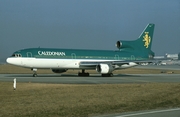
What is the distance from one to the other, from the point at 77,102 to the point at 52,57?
27.1 metres

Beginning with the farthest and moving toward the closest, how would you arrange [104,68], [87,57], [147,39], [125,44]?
[147,39]
[125,44]
[87,57]
[104,68]

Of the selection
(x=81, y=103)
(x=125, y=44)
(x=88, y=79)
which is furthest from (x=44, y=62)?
(x=81, y=103)

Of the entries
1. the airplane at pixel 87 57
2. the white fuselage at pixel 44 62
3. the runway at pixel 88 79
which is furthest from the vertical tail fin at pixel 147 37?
A: the runway at pixel 88 79

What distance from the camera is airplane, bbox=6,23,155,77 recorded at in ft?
141

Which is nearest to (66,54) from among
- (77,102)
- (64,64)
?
(64,64)

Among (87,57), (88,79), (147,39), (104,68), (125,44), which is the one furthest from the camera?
(147,39)

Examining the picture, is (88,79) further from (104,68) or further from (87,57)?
(87,57)

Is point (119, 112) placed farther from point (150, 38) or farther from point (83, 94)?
point (150, 38)

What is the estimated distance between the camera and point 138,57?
55125 mm

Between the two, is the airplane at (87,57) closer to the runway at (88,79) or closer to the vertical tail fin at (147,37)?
the vertical tail fin at (147,37)

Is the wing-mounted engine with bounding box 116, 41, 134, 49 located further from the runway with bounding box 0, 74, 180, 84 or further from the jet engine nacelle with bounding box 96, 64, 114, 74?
the runway with bounding box 0, 74, 180, 84

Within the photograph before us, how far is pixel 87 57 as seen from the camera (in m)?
48.6

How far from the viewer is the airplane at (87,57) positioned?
4288 centimetres

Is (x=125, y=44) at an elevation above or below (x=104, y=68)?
above
